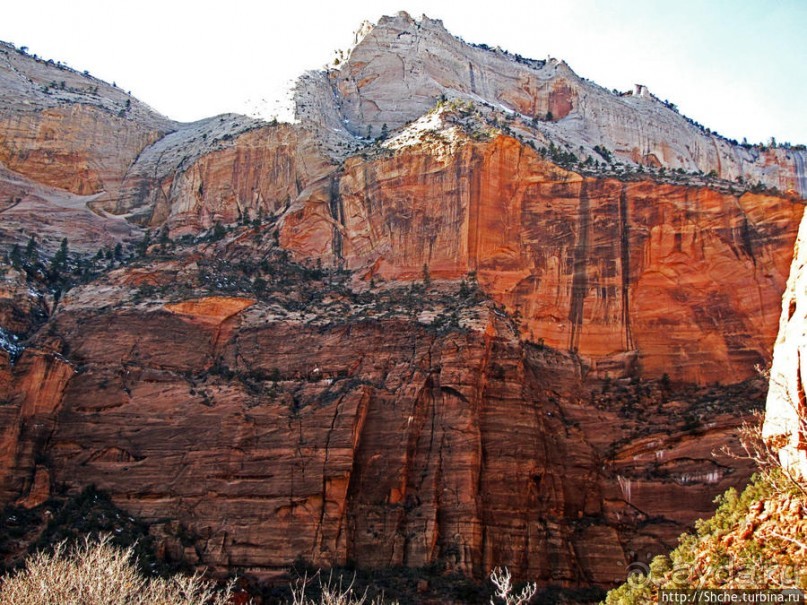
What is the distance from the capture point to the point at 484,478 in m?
43.1

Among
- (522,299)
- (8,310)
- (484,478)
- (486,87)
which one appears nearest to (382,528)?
(484,478)

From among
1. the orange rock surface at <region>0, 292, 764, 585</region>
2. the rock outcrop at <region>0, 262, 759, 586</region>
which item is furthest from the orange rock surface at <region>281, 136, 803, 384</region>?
the orange rock surface at <region>0, 292, 764, 585</region>

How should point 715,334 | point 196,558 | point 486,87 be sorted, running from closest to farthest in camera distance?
point 196,558
point 715,334
point 486,87

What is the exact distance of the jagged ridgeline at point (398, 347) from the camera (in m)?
42.7

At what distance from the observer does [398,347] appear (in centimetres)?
4781

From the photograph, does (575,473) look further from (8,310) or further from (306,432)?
(8,310)

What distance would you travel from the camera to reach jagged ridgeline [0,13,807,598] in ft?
140

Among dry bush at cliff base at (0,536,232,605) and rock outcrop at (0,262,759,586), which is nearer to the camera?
dry bush at cliff base at (0,536,232,605)

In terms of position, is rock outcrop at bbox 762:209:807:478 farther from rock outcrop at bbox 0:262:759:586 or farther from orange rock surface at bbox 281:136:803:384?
orange rock surface at bbox 281:136:803:384

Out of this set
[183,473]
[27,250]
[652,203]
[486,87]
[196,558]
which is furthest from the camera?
[486,87]

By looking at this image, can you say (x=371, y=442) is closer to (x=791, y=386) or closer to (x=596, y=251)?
(x=596, y=251)

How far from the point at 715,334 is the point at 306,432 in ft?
72.8

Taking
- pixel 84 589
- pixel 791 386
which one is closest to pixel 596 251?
pixel 791 386

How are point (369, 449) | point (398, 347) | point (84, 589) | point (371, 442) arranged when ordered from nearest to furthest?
point (84, 589)
point (369, 449)
point (371, 442)
point (398, 347)
